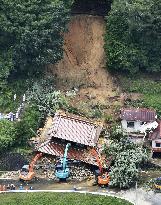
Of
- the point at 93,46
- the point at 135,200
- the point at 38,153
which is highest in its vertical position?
the point at 93,46

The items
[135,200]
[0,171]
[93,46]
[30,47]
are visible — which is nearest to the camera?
[135,200]

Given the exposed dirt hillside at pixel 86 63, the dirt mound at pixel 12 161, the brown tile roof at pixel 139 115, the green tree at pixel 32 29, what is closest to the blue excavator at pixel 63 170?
the dirt mound at pixel 12 161

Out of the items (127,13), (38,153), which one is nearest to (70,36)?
(127,13)

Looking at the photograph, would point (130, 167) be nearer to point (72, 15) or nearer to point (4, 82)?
point (4, 82)

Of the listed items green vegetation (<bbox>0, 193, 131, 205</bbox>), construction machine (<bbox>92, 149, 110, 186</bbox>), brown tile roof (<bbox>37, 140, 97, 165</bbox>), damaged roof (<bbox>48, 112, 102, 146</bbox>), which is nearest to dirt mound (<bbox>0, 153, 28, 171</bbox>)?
brown tile roof (<bbox>37, 140, 97, 165</bbox>)

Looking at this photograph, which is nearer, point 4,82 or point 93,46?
point 4,82

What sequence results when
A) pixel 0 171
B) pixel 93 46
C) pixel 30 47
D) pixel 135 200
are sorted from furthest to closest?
pixel 93 46, pixel 30 47, pixel 0 171, pixel 135 200

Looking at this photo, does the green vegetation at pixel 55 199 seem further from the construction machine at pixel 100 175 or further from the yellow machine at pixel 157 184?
the yellow machine at pixel 157 184
